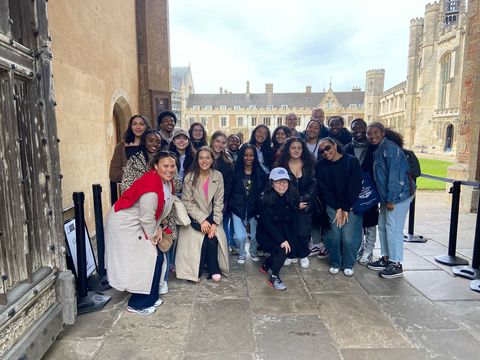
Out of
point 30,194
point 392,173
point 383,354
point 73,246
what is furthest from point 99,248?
point 392,173

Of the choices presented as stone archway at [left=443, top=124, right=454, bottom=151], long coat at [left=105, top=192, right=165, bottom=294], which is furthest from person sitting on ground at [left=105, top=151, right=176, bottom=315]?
stone archway at [left=443, top=124, right=454, bottom=151]

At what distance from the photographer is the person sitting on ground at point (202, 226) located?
398 centimetres

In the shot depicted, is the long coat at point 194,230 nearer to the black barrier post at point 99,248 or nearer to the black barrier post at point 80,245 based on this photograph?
the black barrier post at point 99,248

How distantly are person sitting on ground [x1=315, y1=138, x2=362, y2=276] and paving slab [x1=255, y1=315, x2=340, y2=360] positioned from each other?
131 centimetres

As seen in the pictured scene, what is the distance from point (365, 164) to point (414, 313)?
6.29 ft

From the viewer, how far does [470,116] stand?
8.14 m

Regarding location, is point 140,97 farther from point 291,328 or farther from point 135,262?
point 291,328

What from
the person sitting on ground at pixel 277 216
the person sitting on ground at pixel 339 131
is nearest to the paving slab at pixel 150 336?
the person sitting on ground at pixel 277 216

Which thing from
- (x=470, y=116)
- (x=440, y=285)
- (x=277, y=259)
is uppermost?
(x=470, y=116)

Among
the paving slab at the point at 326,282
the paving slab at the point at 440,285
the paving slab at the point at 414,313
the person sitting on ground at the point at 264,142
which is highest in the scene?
the person sitting on ground at the point at 264,142

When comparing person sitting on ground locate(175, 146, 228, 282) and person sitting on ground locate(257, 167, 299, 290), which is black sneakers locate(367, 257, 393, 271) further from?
person sitting on ground locate(175, 146, 228, 282)

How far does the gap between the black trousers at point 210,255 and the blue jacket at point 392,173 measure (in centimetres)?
219

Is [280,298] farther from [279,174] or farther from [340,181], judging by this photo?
[340,181]

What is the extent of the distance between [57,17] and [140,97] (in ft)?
10.5
